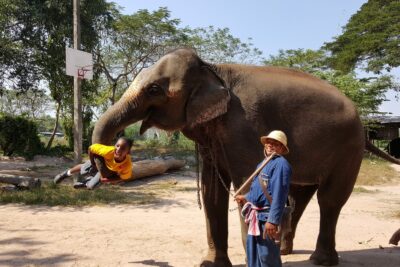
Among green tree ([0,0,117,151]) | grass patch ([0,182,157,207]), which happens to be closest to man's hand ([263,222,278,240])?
grass patch ([0,182,157,207])

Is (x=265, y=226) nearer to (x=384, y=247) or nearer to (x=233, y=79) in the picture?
(x=233, y=79)

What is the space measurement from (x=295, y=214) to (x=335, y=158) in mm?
1104

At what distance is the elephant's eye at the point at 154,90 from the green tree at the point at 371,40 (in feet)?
61.8

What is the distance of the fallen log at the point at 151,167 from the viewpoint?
12234mm

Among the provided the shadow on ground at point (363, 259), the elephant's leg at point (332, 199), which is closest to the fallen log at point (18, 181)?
the shadow on ground at point (363, 259)

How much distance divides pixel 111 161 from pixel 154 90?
0.96 metres

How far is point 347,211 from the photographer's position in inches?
352

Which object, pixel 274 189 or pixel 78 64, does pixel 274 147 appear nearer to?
pixel 274 189

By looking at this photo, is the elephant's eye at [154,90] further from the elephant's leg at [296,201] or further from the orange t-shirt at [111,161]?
the elephant's leg at [296,201]

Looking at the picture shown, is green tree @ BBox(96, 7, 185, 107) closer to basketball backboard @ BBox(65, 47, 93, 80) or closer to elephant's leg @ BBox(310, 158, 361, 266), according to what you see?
basketball backboard @ BBox(65, 47, 93, 80)

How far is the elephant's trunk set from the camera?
380 cm

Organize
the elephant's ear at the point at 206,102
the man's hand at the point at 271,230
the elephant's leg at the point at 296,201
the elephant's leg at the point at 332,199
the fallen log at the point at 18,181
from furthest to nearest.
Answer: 1. the fallen log at the point at 18,181
2. the elephant's leg at the point at 296,201
3. the elephant's leg at the point at 332,199
4. the elephant's ear at the point at 206,102
5. the man's hand at the point at 271,230

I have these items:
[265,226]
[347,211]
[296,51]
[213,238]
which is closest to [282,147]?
[265,226]

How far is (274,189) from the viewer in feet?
9.62
